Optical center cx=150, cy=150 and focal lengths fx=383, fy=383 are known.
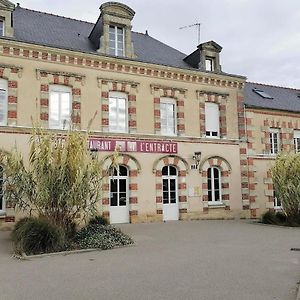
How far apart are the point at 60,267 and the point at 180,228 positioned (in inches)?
266

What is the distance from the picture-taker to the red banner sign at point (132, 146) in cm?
1459

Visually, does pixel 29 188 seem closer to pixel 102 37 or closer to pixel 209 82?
pixel 102 37

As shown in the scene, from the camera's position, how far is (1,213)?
12.9 m

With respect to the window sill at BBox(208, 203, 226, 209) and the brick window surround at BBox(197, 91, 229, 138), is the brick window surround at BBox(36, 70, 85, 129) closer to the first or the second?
the brick window surround at BBox(197, 91, 229, 138)

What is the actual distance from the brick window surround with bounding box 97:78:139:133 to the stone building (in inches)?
1.6

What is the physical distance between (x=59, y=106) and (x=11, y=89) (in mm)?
1797

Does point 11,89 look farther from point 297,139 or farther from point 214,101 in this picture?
point 297,139

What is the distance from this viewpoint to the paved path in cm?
528

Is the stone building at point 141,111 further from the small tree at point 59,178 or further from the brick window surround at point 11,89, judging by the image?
the small tree at point 59,178

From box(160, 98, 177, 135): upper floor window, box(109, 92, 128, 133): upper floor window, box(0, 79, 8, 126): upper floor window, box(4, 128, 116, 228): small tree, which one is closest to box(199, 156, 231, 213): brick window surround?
box(160, 98, 177, 135): upper floor window

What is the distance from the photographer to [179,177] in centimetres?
1616

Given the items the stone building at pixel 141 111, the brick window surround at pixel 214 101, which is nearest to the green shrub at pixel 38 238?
the stone building at pixel 141 111

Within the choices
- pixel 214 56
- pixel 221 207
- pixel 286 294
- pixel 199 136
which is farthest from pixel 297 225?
pixel 286 294

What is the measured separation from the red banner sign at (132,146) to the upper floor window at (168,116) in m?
0.67
